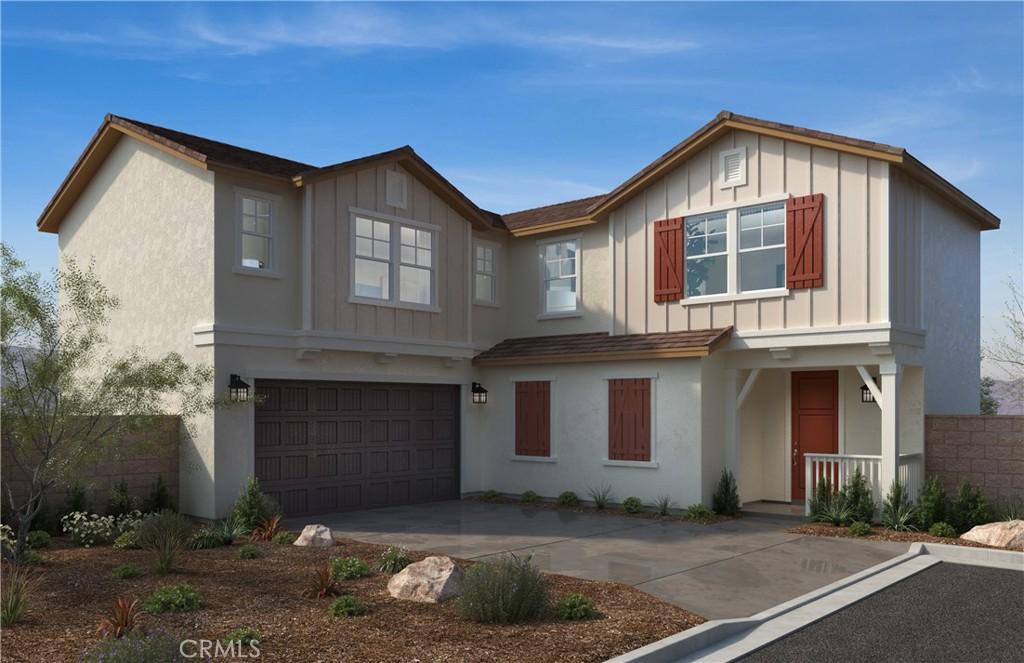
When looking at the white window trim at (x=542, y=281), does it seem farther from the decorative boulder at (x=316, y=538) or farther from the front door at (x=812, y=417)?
the decorative boulder at (x=316, y=538)

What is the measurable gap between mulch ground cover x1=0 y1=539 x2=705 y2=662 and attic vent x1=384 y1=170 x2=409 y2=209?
7.76 m

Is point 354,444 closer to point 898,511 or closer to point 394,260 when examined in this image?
point 394,260

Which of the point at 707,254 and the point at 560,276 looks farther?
the point at 560,276

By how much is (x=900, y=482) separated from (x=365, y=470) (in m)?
9.03

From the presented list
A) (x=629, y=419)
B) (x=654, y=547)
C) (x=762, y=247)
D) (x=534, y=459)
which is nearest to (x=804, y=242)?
(x=762, y=247)

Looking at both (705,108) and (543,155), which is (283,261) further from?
(705,108)

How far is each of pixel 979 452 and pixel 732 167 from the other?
624 centimetres

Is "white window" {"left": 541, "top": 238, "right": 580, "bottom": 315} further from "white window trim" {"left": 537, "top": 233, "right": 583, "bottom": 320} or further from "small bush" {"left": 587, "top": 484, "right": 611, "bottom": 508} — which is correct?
"small bush" {"left": 587, "top": 484, "right": 611, "bottom": 508}

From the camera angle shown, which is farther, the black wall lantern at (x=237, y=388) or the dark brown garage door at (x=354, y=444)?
Answer: the dark brown garage door at (x=354, y=444)

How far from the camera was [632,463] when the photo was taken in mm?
14969

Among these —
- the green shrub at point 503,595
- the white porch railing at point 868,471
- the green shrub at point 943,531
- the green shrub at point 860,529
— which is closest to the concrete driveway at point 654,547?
the green shrub at point 860,529

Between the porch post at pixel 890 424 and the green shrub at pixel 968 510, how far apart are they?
3.04 ft

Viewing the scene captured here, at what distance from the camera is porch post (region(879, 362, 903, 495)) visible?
42.8 ft

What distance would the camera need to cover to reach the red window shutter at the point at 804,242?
13.7 meters
